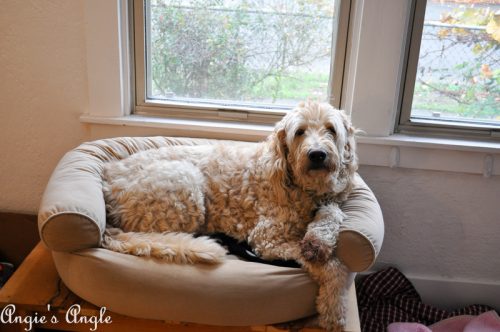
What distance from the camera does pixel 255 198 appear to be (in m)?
2.07

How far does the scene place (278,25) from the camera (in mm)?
2521

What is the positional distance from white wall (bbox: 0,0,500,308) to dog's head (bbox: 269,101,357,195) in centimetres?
60

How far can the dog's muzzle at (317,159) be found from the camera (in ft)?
5.90

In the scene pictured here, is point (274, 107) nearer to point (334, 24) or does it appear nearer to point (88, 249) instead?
point (334, 24)

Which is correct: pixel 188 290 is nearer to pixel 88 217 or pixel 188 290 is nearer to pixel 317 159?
pixel 88 217

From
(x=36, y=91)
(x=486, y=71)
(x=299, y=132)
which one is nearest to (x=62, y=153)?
(x=36, y=91)

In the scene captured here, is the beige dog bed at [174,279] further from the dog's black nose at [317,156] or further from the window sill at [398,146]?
the window sill at [398,146]

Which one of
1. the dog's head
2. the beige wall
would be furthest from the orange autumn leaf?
the beige wall

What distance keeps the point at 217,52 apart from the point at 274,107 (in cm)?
45

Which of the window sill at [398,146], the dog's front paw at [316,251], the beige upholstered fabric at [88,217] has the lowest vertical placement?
the dog's front paw at [316,251]

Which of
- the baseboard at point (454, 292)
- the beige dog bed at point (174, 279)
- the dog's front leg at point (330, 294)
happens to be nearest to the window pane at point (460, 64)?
the baseboard at point (454, 292)

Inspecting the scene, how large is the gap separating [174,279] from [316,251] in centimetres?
54

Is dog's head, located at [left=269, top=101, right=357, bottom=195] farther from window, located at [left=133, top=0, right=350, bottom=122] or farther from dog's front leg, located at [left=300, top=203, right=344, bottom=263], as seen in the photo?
window, located at [left=133, top=0, right=350, bottom=122]

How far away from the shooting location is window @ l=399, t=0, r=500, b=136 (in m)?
2.35
